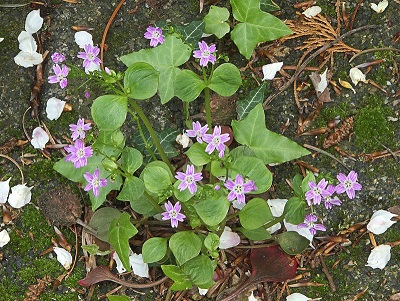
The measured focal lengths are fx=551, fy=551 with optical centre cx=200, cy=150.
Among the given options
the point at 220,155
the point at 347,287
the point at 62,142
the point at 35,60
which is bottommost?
the point at 347,287

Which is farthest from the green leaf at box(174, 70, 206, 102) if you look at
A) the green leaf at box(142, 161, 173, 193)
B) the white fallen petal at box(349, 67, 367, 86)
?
the white fallen petal at box(349, 67, 367, 86)

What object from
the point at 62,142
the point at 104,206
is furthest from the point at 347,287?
the point at 62,142

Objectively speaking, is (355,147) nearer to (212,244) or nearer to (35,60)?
(212,244)

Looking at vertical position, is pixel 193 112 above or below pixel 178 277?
above

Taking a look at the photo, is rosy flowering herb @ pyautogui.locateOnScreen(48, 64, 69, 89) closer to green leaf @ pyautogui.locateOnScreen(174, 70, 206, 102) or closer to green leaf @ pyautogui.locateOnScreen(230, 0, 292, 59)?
green leaf @ pyautogui.locateOnScreen(174, 70, 206, 102)

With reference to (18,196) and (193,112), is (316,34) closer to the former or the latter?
(193,112)

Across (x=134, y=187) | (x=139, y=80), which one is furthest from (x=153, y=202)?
(x=139, y=80)
